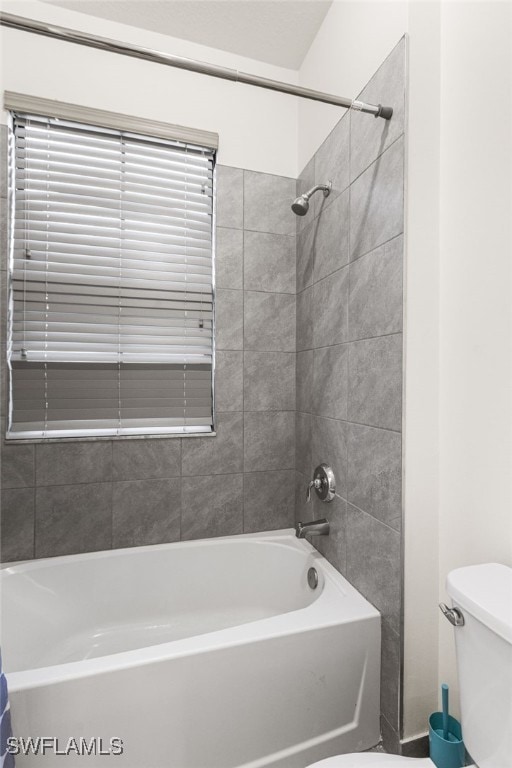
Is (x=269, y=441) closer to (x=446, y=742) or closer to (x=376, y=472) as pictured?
(x=376, y=472)

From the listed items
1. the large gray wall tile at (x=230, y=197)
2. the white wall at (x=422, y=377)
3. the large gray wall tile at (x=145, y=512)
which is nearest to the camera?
the white wall at (x=422, y=377)

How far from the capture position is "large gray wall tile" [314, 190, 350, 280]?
153 cm

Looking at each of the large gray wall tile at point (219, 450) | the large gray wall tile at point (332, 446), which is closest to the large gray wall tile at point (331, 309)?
the large gray wall tile at point (332, 446)

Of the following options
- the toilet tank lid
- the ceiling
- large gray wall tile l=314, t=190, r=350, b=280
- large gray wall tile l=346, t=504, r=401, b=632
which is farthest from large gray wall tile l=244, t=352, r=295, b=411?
the ceiling

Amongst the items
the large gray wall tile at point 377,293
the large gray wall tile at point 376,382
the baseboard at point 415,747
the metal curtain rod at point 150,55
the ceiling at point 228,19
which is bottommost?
the baseboard at point 415,747

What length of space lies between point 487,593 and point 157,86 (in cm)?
231

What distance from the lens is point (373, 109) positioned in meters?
1.23

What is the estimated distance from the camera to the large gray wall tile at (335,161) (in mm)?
1526

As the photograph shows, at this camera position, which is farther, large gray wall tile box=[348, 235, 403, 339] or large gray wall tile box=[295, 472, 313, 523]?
large gray wall tile box=[295, 472, 313, 523]

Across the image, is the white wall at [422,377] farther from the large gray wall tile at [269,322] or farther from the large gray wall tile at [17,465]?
the large gray wall tile at [17,465]

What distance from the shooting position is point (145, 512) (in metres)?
1.83

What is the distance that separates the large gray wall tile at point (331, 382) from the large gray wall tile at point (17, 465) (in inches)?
50.9

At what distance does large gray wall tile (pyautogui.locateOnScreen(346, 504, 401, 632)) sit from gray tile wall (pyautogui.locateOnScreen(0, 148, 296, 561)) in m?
0.63

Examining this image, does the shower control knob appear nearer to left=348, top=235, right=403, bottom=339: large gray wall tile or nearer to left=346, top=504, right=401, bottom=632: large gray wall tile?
left=346, top=504, right=401, bottom=632: large gray wall tile
